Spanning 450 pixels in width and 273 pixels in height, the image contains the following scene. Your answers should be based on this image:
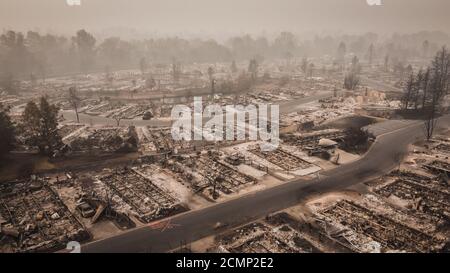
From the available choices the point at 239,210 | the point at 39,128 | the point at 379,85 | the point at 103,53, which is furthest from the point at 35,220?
the point at 103,53

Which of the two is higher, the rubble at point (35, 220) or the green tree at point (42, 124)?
the green tree at point (42, 124)

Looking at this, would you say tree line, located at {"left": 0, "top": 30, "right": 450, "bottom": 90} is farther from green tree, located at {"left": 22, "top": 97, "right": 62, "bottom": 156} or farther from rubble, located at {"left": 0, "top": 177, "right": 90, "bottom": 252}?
rubble, located at {"left": 0, "top": 177, "right": 90, "bottom": 252}

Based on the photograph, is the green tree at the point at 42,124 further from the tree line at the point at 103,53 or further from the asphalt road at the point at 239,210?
the tree line at the point at 103,53

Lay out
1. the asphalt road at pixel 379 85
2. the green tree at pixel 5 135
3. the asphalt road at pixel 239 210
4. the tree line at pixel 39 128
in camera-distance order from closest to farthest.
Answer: the asphalt road at pixel 239 210 → the green tree at pixel 5 135 → the tree line at pixel 39 128 → the asphalt road at pixel 379 85

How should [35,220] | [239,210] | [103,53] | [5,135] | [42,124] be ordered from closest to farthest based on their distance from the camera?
[35,220] < [239,210] < [5,135] < [42,124] < [103,53]

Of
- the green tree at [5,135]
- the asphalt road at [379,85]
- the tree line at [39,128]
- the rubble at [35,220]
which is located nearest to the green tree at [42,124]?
the tree line at [39,128]

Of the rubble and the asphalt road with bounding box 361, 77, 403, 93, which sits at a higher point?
the asphalt road with bounding box 361, 77, 403, 93

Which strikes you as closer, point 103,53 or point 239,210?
point 239,210

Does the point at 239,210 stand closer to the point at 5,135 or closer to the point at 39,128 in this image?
the point at 39,128

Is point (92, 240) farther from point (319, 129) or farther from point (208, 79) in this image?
point (208, 79)

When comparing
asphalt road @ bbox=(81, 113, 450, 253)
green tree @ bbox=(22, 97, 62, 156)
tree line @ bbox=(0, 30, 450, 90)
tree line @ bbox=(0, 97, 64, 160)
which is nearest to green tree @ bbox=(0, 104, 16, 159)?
tree line @ bbox=(0, 97, 64, 160)
